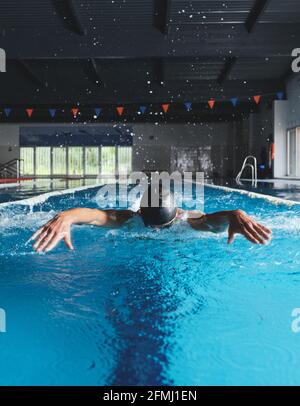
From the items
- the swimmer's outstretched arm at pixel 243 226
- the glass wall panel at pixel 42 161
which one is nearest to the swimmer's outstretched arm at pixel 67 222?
the swimmer's outstretched arm at pixel 243 226

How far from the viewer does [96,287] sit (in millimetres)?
2816

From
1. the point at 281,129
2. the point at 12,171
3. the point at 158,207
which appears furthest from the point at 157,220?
the point at 12,171

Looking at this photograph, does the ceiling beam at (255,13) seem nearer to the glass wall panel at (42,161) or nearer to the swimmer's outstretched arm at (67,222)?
the swimmer's outstretched arm at (67,222)

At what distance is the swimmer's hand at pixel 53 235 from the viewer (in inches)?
85.9

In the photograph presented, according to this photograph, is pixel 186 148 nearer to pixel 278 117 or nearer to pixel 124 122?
pixel 124 122

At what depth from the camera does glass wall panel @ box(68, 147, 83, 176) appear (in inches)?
1030

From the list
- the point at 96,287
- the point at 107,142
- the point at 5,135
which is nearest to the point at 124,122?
the point at 107,142

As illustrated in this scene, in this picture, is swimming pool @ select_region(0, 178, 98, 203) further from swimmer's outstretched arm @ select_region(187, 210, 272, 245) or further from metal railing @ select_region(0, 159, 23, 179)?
metal railing @ select_region(0, 159, 23, 179)

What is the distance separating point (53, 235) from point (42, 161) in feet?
82.0

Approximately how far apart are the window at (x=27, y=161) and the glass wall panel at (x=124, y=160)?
16.7 ft

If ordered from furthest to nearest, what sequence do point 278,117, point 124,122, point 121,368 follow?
1. point 124,122
2. point 278,117
3. point 121,368

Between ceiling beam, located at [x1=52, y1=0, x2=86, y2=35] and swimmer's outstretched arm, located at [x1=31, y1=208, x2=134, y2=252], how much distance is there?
6969 millimetres

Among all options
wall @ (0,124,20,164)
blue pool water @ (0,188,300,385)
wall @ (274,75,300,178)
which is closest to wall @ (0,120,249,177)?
wall @ (0,124,20,164)
